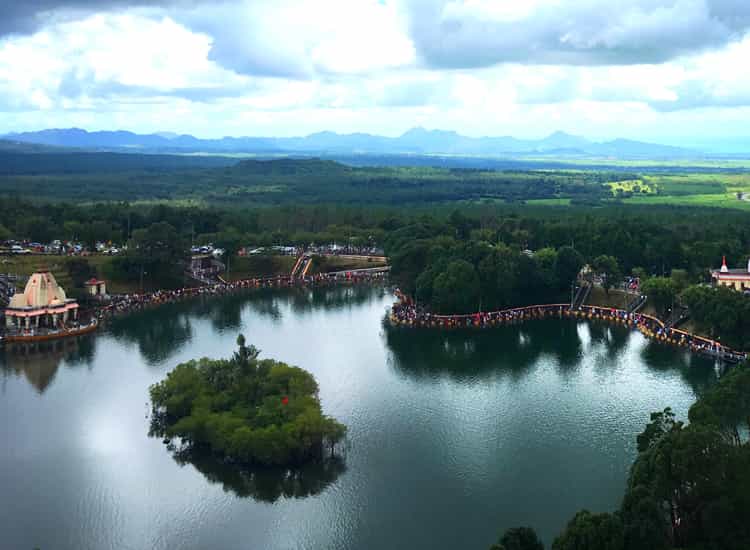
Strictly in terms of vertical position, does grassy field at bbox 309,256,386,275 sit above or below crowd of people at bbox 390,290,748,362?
above

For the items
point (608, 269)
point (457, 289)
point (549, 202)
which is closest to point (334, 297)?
point (457, 289)

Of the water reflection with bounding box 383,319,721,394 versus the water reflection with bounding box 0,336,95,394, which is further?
the water reflection with bounding box 383,319,721,394

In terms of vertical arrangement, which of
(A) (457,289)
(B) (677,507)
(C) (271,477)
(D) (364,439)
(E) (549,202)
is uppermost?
(E) (549,202)

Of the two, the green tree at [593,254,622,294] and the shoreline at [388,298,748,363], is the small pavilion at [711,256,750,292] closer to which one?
the shoreline at [388,298,748,363]

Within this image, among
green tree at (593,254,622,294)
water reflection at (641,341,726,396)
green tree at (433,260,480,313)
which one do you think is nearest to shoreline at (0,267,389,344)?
green tree at (433,260,480,313)

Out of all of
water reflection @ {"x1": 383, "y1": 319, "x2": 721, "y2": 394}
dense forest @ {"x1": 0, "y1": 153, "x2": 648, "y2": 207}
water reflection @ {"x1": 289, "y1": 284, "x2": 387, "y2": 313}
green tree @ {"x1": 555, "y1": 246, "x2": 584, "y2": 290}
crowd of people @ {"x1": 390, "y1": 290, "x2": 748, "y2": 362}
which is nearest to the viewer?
water reflection @ {"x1": 383, "y1": 319, "x2": 721, "y2": 394}

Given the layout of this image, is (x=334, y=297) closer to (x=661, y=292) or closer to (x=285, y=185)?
(x=661, y=292)
